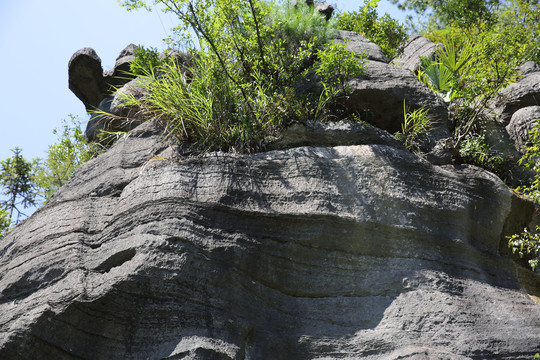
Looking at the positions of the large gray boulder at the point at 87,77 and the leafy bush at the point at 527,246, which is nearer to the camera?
the leafy bush at the point at 527,246

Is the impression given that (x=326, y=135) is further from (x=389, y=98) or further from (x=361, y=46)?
(x=361, y=46)

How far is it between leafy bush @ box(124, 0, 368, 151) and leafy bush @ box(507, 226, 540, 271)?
2.83m

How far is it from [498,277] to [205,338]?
132 inches

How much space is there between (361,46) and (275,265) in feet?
15.6

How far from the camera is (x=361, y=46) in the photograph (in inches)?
367

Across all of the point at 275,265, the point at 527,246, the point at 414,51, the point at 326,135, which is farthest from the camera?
the point at 414,51

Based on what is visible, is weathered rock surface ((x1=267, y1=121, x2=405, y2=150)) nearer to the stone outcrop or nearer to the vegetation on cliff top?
the vegetation on cliff top

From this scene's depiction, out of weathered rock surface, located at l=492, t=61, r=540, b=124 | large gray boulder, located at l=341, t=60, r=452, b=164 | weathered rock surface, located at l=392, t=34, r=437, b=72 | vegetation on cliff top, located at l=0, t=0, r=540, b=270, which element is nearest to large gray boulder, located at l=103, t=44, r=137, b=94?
vegetation on cliff top, located at l=0, t=0, r=540, b=270

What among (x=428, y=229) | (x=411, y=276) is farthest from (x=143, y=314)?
(x=428, y=229)

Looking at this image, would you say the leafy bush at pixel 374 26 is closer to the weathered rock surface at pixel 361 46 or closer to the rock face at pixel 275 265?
the weathered rock surface at pixel 361 46

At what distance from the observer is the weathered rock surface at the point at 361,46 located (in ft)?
29.9

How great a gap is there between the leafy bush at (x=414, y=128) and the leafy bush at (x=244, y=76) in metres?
0.96

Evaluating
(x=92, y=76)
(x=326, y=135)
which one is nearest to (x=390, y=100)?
(x=326, y=135)

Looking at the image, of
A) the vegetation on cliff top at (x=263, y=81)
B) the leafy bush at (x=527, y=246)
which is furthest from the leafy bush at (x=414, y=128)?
the leafy bush at (x=527, y=246)
